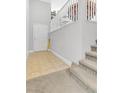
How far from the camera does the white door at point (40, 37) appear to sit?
7114 millimetres

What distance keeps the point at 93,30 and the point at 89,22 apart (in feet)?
0.85

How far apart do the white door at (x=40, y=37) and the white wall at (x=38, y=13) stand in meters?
0.23

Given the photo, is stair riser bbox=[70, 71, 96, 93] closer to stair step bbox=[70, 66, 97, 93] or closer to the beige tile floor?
stair step bbox=[70, 66, 97, 93]

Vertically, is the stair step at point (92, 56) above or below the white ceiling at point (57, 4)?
below

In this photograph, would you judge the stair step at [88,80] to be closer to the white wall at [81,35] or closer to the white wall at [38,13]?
the white wall at [81,35]

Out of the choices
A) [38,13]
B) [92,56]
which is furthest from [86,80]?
[38,13]

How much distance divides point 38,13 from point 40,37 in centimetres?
147

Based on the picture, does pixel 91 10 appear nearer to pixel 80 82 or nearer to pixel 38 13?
pixel 80 82

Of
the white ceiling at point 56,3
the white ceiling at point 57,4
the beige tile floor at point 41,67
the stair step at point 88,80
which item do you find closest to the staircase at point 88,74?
the stair step at point 88,80

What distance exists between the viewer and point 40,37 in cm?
736

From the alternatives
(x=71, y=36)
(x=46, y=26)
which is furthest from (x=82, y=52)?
(x=46, y=26)
